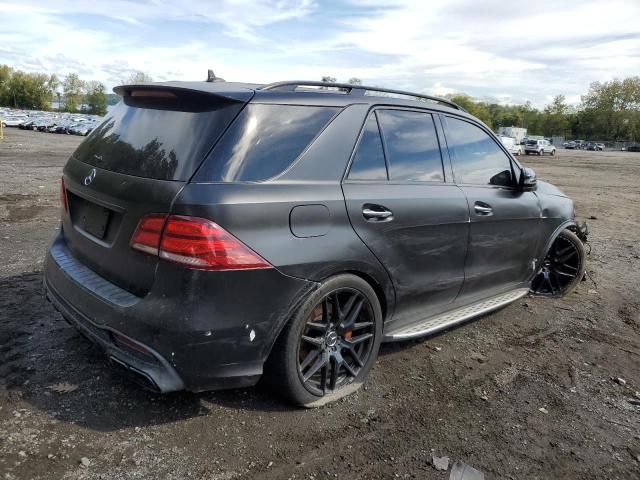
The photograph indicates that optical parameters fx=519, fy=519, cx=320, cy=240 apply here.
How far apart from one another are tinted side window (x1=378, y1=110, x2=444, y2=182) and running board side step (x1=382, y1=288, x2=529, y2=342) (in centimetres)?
101

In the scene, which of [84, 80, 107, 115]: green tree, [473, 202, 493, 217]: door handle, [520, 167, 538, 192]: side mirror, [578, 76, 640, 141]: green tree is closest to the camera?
[473, 202, 493, 217]: door handle

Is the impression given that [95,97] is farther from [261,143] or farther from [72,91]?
[261,143]

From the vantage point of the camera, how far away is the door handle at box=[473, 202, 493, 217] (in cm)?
387

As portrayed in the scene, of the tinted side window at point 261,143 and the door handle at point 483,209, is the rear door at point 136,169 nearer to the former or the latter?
the tinted side window at point 261,143

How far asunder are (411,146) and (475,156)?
83 centimetres

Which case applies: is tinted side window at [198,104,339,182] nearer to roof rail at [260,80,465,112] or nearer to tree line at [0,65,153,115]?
roof rail at [260,80,465,112]

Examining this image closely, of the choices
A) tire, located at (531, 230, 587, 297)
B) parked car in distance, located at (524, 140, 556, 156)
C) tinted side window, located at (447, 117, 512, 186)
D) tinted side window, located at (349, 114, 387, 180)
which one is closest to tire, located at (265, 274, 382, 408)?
tinted side window, located at (349, 114, 387, 180)

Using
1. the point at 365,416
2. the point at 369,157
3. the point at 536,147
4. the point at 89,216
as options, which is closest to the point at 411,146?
the point at 369,157

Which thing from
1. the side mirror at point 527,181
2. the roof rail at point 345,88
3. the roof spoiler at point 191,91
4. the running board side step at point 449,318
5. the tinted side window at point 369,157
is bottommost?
the running board side step at point 449,318

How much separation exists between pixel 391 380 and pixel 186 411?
52.7 inches

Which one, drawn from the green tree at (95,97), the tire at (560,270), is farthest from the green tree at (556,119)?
the tire at (560,270)

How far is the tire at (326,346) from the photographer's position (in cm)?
279

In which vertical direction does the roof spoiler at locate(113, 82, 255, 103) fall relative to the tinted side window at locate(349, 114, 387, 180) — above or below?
above

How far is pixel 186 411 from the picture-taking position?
9.68ft
